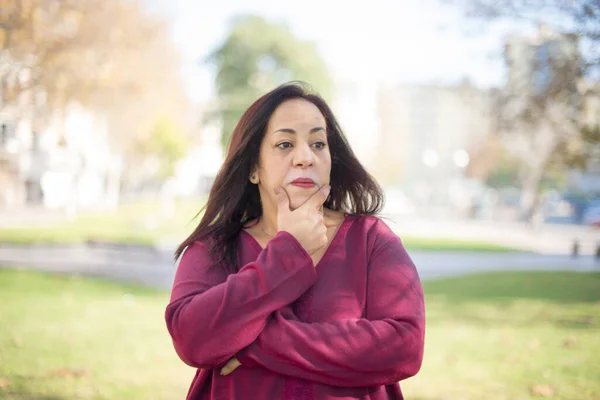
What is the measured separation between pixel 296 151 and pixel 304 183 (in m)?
0.10

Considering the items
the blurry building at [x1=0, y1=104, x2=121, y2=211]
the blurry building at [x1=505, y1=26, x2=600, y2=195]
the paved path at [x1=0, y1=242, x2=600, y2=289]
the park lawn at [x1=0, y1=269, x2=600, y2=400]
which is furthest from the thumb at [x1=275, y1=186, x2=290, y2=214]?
the paved path at [x1=0, y1=242, x2=600, y2=289]

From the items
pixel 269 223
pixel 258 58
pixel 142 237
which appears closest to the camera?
pixel 269 223

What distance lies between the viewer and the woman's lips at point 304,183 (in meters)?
1.87

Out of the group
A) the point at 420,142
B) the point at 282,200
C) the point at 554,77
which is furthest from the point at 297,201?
the point at 420,142

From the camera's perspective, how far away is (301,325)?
5.58ft

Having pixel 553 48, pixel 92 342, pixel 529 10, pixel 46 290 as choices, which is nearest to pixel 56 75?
pixel 46 290

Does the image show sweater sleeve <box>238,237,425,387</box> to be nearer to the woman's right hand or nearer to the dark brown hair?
the woman's right hand

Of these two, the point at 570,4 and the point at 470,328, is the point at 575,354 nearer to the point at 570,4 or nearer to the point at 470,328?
the point at 470,328

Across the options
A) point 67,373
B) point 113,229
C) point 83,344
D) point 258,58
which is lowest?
point 113,229

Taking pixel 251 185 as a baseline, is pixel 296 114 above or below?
above

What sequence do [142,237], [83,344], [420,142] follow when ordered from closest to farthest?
[83,344]
[142,237]
[420,142]

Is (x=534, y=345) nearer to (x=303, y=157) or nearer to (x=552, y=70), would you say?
(x=552, y=70)

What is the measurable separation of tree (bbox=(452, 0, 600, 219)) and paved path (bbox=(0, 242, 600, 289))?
158 inches

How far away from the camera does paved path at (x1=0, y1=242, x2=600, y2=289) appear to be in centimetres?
1147
